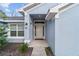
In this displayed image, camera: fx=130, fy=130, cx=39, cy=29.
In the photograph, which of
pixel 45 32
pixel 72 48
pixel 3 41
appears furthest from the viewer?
pixel 45 32

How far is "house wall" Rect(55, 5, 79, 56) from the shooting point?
11.4 ft

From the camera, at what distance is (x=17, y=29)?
144 inches

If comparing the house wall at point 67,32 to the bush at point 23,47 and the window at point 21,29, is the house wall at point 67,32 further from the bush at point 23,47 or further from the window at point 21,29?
the window at point 21,29

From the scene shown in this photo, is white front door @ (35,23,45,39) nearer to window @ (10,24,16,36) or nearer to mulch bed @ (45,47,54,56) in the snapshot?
mulch bed @ (45,47,54,56)

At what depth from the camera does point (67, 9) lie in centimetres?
358

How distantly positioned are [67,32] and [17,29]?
1.39 m

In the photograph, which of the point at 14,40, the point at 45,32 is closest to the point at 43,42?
the point at 45,32

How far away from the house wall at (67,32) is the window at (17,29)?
963 mm

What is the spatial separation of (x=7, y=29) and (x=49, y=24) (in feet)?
3.95

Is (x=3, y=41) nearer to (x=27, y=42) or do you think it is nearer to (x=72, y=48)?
(x=27, y=42)

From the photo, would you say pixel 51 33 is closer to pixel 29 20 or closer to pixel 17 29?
pixel 29 20

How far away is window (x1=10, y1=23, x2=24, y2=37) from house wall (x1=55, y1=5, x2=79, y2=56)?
3.16 feet

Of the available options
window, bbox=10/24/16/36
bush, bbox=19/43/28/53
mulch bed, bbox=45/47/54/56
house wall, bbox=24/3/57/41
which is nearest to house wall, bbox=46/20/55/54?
mulch bed, bbox=45/47/54/56

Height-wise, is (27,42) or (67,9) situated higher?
(67,9)
